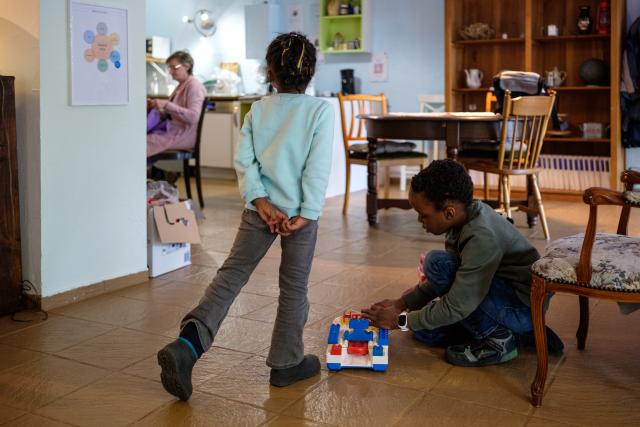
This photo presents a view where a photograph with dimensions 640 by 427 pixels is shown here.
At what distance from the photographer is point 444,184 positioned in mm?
2416

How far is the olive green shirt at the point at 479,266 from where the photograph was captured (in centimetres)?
241

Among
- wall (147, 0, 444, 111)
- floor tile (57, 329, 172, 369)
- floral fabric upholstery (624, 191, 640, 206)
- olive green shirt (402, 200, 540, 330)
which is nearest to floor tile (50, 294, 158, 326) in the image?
floor tile (57, 329, 172, 369)

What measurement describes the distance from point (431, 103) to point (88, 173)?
4.71 m

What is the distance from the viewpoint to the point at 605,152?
6.81 meters

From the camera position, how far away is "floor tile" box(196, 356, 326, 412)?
2.24m

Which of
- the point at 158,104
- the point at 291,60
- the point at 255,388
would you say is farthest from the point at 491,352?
the point at 158,104

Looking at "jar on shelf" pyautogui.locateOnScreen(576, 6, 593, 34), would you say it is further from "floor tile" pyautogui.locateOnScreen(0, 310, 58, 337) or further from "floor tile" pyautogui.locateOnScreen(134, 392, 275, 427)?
"floor tile" pyautogui.locateOnScreen(134, 392, 275, 427)

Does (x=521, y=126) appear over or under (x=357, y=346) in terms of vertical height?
over

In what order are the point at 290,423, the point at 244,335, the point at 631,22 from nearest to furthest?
the point at 290,423 → the point at 244,335 → the point at 631,22

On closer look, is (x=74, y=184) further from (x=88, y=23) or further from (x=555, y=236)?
(x=555, y=236)

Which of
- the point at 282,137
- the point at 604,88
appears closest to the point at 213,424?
the point at 282,137

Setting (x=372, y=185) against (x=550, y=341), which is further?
(x=372, y=185)

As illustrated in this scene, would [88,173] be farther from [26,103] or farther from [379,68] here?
[379,68]

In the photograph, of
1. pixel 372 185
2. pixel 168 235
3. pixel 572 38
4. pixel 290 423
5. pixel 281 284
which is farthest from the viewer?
pixel 572 38
